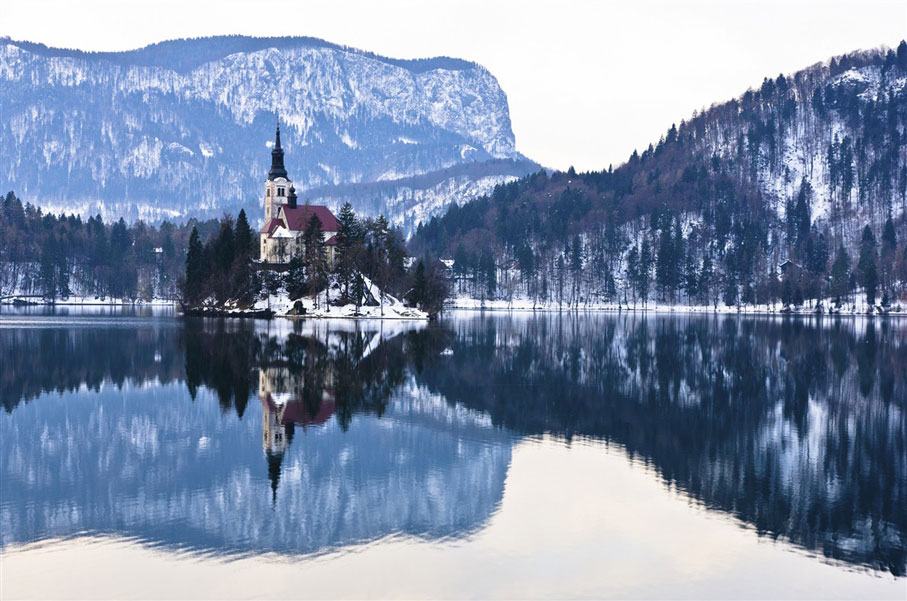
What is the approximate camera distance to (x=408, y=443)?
33031mm

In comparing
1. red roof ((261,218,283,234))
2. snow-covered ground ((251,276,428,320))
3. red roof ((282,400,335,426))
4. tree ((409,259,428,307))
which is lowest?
red roof ((282,400,335,426))

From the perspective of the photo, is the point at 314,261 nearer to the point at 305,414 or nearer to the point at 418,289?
the point at 418,289

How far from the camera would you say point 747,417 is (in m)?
40.3

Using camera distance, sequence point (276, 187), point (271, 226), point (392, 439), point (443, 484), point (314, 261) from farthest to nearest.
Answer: point (276, 187)
point (271, 226)
point (314, 261)
point (392, 439)
point (443, 484)

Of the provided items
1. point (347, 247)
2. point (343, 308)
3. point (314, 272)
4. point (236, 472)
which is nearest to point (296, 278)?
point (314, 272)

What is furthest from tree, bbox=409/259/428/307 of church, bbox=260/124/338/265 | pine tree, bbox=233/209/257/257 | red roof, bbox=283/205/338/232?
pine tree, bbox=233/209/257/257

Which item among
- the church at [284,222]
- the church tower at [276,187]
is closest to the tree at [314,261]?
the church at [284,222]

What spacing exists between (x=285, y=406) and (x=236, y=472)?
12213 mm

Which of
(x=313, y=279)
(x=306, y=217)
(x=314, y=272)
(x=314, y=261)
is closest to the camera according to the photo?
(x=314, y=261)

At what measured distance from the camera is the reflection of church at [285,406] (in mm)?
31297

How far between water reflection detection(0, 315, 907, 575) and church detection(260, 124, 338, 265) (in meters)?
86.4

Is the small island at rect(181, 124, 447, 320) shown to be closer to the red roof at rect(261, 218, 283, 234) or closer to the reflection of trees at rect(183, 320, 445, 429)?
the red roof at rect(261, 218, 283, 234)

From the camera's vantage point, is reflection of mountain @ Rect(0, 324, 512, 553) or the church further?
the church

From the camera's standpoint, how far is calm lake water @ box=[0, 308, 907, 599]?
19.4 metres
